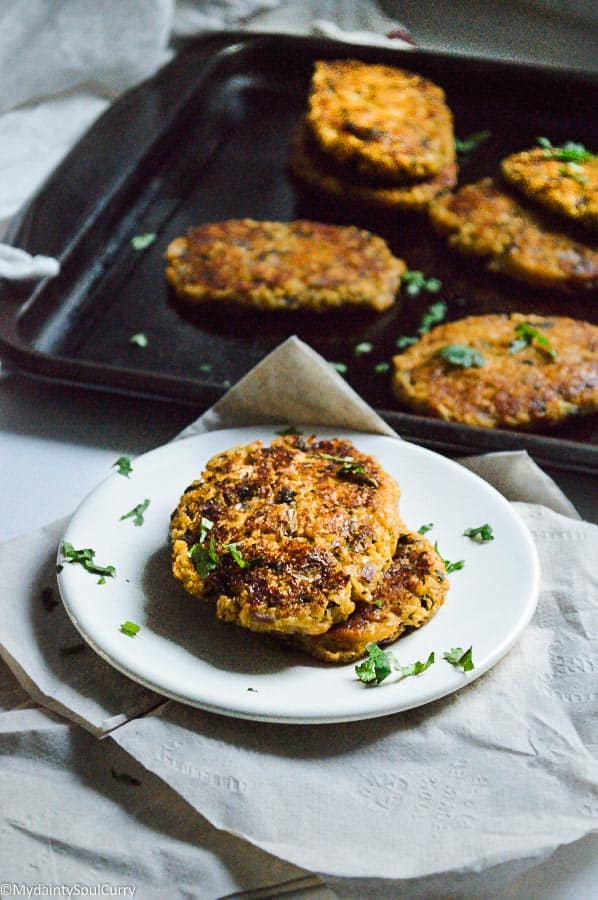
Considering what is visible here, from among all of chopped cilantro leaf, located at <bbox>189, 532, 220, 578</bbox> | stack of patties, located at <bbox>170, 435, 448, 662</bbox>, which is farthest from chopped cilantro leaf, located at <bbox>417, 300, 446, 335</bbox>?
chopped cilantro leaf, located at <bbox>189, 532, 220, 578</bbox>

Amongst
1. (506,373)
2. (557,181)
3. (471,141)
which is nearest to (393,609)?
(506,373)

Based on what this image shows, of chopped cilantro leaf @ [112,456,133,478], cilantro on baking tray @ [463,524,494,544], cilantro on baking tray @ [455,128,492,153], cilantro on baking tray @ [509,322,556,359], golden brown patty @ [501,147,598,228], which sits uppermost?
cilantro on baking tray @ [463,524,494,544]

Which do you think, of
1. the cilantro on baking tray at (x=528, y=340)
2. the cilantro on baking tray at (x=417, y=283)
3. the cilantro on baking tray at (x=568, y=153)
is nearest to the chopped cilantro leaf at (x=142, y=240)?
the cilantro on baking tray at (x=417, y=283)

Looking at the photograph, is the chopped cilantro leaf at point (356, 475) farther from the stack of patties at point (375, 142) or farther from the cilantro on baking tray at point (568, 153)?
the cilantro on baking tray at point (568, 153)

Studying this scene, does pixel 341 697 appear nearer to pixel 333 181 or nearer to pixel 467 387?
pixel 467 387

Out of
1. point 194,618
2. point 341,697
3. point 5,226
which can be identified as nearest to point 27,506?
point 194,618

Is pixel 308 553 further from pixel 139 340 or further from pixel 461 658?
pixel 139 340

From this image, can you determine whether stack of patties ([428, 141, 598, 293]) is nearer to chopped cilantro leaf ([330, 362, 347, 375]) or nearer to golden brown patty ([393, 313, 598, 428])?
golden brown patty ([393, 313, 598, 428])
